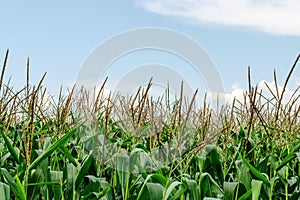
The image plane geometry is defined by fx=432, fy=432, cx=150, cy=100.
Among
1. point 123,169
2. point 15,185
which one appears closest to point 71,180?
point 123,169

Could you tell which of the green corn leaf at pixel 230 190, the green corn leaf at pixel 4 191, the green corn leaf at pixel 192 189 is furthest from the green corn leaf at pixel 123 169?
the green corn leaf at pixel 4 191

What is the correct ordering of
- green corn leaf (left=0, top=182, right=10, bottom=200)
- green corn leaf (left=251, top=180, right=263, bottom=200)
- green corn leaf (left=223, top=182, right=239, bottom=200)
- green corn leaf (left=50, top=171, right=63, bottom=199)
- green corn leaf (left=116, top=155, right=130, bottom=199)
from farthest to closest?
green corn leaf (left=116, top=155, right=130, bottom=199) < green corn leaf (left=50, top=171, right=63, bottom=199) < green corn leaf (left=223, top=182, right=239, bottom=200) < green corn leaf (left=251, top=180, right=263, bottom=200) < green corn leaf (left=0, top=182, right=10, bottom=200)

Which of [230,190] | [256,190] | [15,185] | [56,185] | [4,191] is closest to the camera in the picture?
[4,191]

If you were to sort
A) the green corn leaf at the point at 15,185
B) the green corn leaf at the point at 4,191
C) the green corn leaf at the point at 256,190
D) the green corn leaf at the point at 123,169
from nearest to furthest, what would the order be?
the green corn leaf at the point at 4,191 < the green corn leaf at the point at 15,185 < the green corn leaf at the point at 256,190 < the green corn leaf at the point at 123,169

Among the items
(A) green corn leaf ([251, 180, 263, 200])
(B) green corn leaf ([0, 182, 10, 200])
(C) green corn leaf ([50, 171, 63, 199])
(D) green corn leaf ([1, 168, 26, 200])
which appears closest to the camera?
(B) green corn leaf ([0, 182, 10, 200])

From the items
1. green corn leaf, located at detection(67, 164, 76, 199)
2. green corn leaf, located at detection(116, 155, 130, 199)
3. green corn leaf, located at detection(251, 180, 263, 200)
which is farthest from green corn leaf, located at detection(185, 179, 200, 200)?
green corn leaf, located at detection(67, 164, 76, 199)

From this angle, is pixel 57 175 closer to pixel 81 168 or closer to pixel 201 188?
pixel 81 168

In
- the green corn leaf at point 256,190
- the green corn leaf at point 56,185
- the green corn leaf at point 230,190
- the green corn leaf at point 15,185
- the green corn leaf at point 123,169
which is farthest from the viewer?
the green corn leaf at point 123,169

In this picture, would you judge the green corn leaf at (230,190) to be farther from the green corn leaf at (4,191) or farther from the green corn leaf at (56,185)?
the green corn leaf at (4,191)

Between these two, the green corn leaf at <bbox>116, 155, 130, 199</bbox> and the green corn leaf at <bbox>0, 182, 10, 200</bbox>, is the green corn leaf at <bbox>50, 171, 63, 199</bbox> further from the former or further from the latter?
the green corn leaf at <bbox>0, 182, 10, 200</bbox>

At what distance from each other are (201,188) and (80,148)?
1.53m

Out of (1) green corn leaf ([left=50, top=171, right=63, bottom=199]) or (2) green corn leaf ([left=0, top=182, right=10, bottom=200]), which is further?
(1) green corn leaf ([left=50, top=171, right=63, bottom=199])

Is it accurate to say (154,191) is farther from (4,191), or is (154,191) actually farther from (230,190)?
(4,191)

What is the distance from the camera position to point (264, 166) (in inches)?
154
